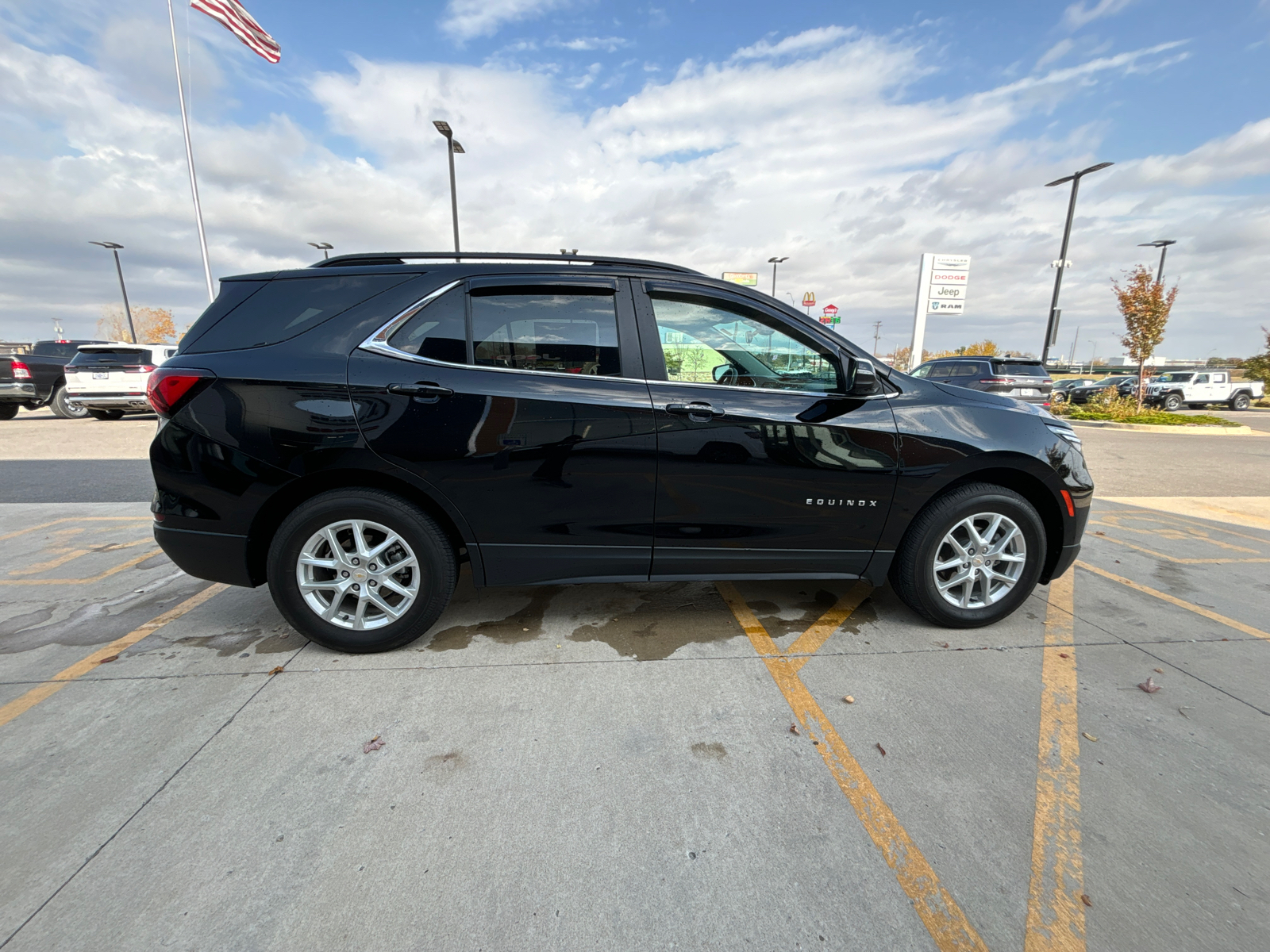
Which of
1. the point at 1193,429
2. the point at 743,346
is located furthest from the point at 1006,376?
the point at 743,346

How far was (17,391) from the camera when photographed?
41.0ft

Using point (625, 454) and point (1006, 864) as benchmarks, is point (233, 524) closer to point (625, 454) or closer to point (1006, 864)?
point (625, 454)

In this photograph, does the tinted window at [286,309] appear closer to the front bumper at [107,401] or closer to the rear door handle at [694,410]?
the rear door handle at [694,410]

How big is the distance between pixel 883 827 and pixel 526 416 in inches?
81.9

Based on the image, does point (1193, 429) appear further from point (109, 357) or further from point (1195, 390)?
point (109, 357)

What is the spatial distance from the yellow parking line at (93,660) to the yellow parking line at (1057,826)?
3703 millimetres

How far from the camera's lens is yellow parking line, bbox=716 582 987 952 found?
1.52 meters

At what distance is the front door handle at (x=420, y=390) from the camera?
102 inches

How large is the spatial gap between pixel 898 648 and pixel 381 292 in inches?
124

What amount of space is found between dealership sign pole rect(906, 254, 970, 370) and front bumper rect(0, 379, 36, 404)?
101ft

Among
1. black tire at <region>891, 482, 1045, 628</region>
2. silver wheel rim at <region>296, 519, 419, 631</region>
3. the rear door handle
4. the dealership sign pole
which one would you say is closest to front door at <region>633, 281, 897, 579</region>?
the rear door handle

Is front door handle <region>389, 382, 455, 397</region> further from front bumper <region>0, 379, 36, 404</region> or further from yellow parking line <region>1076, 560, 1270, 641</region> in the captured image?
front bumper <region>0, 379, 36, 404</region>

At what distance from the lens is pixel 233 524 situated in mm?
2654

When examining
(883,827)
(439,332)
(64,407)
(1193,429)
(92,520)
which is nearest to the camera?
(883,827)
